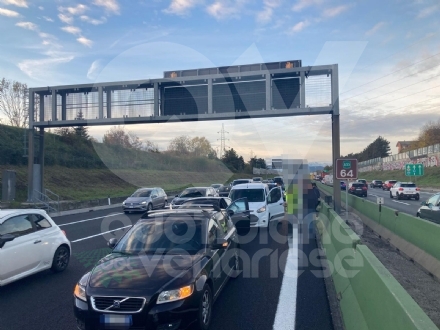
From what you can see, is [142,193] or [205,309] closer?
[205,309]

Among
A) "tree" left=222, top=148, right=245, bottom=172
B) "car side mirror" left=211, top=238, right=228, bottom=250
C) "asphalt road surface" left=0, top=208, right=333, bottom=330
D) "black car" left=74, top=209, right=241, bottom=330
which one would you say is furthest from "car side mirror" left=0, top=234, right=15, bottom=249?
"tree" left=222, top=148, right=245, bottom=172

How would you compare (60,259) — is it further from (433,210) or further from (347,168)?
(433,210)

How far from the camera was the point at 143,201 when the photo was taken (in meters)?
26.1

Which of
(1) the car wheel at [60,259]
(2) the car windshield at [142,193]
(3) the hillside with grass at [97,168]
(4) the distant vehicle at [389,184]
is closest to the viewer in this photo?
(1) the car wheel at [60,259]

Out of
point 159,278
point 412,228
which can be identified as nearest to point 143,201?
point 412,228

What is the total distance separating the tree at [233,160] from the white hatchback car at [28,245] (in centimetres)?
7607

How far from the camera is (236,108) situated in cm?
2147

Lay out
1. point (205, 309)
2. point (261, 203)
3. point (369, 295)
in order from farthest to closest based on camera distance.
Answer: point (261, 203) < point (205, 309) < point (369, 295)

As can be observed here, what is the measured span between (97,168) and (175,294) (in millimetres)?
47434

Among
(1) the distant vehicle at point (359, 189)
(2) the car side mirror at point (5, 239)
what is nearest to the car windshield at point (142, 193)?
(2) the car side mirror at point (5, 239)

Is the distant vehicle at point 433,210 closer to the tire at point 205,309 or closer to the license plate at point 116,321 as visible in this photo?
the tire at point 205,309

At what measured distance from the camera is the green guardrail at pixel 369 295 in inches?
123

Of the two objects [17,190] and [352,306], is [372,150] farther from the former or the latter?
[352,306]

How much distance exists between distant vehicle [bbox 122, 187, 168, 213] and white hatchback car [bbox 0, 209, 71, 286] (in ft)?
54.3
